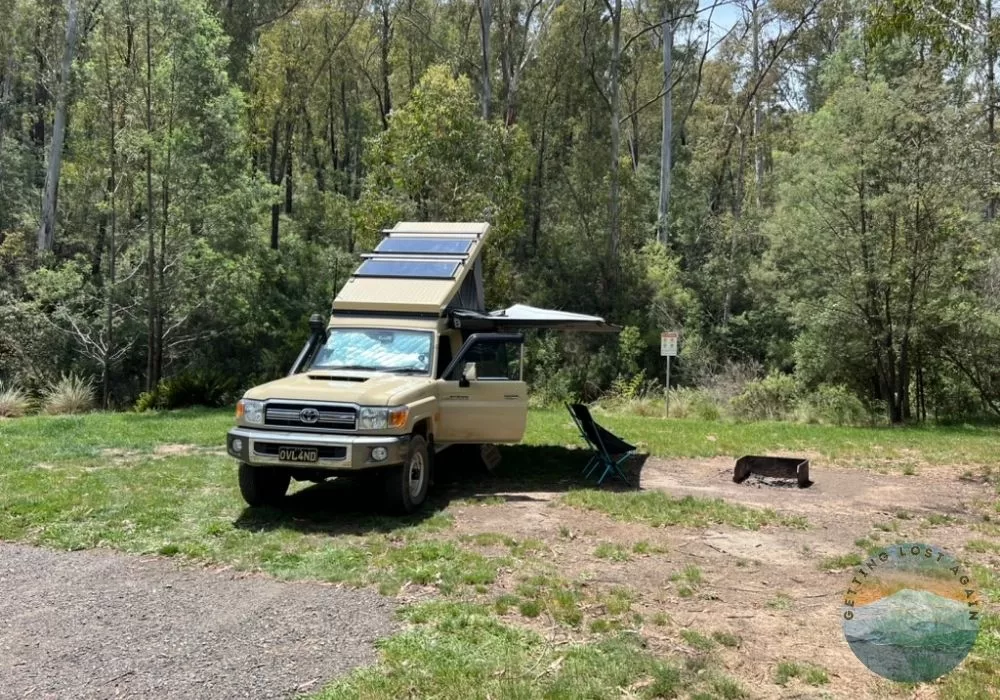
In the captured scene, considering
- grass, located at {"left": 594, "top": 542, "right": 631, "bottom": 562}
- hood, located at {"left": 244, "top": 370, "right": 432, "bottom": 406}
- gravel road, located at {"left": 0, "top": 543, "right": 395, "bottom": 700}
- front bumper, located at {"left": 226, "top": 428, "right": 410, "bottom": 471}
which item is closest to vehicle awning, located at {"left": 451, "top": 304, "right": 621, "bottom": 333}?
hood, located at {"left": 244, "top": 370, "right": 432, "bottom": 406}

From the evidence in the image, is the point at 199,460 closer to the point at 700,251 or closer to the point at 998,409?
the point at 998,409

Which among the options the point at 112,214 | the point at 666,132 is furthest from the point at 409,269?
the point at 666,132

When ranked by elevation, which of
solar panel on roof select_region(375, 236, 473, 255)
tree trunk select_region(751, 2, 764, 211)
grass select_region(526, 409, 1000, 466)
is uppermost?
tree trunk select_region(751, 2, 764, 211)

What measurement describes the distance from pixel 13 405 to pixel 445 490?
47.3 ft

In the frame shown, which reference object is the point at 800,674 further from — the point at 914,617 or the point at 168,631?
the point at 168,631

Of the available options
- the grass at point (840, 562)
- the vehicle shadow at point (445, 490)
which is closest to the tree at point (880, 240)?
the vehicle shadow at point (445, 490)

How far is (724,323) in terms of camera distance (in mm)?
Answer: 32969

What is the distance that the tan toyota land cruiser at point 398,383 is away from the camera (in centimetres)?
745

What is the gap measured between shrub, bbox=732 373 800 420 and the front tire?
14.1m

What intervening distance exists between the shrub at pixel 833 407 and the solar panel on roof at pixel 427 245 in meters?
13.3

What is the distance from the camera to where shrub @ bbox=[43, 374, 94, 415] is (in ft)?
63.3

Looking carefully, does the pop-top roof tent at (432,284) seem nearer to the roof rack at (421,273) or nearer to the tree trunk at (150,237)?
the roof rack at (421,273)

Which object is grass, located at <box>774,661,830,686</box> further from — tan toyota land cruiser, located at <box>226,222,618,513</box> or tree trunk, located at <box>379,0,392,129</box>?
tree trunk, located at <box>379,0,392,129</box>

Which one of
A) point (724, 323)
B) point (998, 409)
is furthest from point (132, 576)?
point (724, 323)
